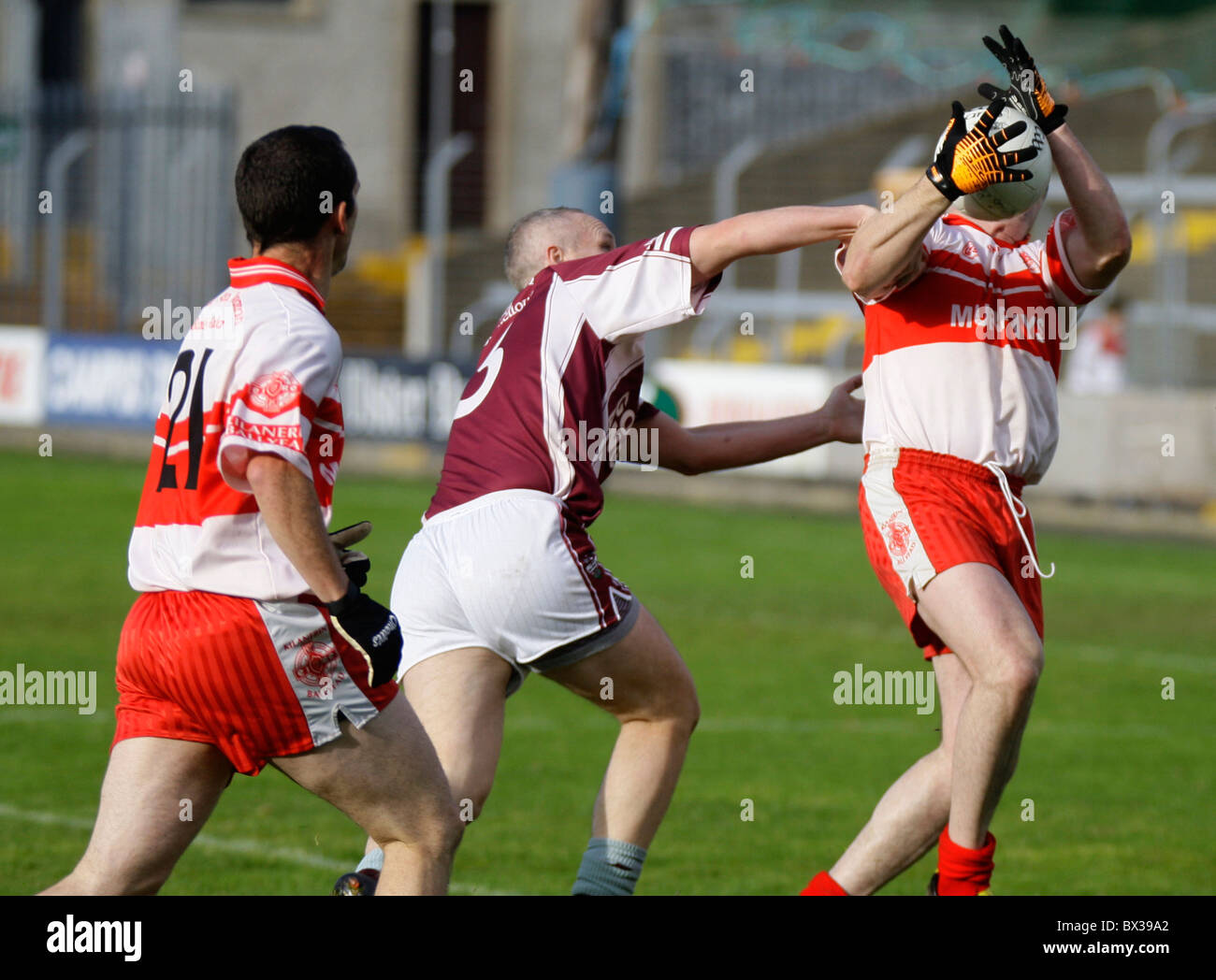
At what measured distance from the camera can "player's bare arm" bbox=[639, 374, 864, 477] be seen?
616 cm

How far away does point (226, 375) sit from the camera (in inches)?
172

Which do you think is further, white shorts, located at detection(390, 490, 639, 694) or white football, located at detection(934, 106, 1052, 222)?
white shorts, located at detection(390, 490, 639, 694)

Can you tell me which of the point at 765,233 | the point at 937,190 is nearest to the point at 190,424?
the point at 765,233

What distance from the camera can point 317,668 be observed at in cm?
447

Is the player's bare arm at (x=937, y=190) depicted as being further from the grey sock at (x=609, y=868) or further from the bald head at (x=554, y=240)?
the grey sock at (x=609, y=868)

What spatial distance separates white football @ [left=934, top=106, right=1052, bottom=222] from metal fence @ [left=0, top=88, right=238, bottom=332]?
1935 centimetres

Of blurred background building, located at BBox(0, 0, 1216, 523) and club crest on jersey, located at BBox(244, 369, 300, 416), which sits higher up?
blurred background building, located at BBox(0, 0, 1216, 523)

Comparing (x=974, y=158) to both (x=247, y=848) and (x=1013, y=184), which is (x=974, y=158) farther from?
(x=247, y=848)

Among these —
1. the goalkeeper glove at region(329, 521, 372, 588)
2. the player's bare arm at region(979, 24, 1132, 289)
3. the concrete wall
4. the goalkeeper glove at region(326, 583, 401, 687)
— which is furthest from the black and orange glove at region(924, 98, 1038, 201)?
the concrete wall

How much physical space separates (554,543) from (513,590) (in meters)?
Result: 0.17

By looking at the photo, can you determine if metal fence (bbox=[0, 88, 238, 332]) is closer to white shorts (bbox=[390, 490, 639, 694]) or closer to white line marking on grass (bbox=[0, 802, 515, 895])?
white line marking on grass (bbox=[0, 802, 515, 895])

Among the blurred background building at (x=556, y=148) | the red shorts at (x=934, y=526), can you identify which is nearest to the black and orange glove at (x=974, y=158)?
the red shorts at (x=934, y=526)

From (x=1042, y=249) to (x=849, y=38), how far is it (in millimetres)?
27429

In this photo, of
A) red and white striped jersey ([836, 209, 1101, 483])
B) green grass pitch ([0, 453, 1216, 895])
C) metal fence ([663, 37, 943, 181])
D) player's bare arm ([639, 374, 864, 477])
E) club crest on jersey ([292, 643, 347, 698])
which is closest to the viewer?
club crest on jersey ([292, 643, 347, 698])
